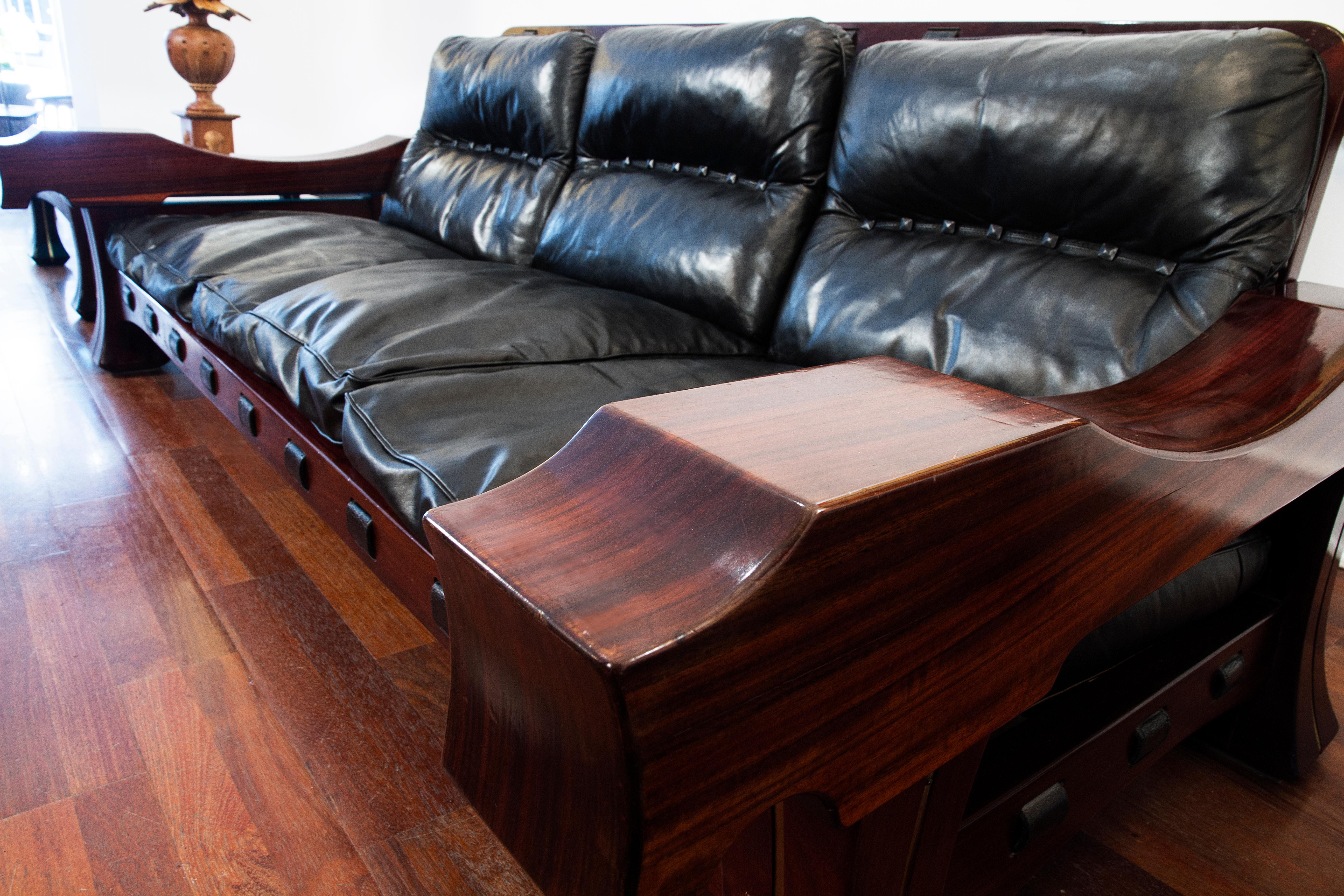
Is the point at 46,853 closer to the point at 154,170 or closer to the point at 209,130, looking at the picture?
the point at 154,170

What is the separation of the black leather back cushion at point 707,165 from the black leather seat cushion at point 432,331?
0.22 feet

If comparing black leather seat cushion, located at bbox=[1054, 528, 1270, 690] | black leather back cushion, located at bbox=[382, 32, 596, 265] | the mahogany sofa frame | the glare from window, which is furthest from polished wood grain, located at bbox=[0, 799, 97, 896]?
the glare from window

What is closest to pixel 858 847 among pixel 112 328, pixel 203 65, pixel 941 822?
pixel 941 822

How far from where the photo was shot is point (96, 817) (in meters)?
0.91

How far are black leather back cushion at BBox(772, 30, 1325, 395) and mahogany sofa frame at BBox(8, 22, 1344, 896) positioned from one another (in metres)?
0.13

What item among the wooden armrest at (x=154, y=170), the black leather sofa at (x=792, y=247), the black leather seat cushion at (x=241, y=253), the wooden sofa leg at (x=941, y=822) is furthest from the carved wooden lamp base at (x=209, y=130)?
the wooden sofa leg at (x=941, y=822)

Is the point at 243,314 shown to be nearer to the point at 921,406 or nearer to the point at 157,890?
the point at 157,890

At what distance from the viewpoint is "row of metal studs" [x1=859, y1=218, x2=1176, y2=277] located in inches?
35.7

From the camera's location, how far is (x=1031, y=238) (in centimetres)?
101

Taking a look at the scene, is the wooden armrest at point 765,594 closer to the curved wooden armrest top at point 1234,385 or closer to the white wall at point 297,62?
the curved wooden armrest top at point 1234,385

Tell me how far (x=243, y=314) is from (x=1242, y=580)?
1.37 m

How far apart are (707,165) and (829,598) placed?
121 centimetres

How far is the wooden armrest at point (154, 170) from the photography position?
73.1 inches

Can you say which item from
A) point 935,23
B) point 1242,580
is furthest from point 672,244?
point 1242,580
